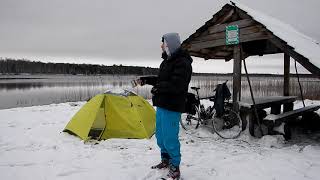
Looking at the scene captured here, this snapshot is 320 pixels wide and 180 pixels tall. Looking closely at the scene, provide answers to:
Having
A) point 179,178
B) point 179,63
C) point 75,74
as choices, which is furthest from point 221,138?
point 75,74

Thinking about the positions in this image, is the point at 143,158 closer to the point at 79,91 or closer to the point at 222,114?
the point at 222,114

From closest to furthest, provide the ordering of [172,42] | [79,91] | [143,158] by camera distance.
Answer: [172,42]
[143,158]
[79,91]

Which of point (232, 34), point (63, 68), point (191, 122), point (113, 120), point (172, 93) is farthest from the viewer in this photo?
point (63, 68)

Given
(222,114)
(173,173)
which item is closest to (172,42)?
(173,173)

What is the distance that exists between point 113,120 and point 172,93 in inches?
136

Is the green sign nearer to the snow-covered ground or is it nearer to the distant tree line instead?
the snow-covered ground

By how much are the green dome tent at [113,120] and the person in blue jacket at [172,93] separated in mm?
2931

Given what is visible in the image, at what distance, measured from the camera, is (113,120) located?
304 inches

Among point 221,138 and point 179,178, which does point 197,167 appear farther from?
point 221,138

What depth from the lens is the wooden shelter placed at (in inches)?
270

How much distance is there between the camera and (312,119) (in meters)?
8.73

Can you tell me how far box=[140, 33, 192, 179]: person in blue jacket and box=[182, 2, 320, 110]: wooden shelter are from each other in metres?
3.11

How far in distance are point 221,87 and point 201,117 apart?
3.68 feet

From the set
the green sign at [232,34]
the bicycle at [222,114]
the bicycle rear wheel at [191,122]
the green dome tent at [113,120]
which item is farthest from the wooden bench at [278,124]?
the green dome tent at [113,120]
